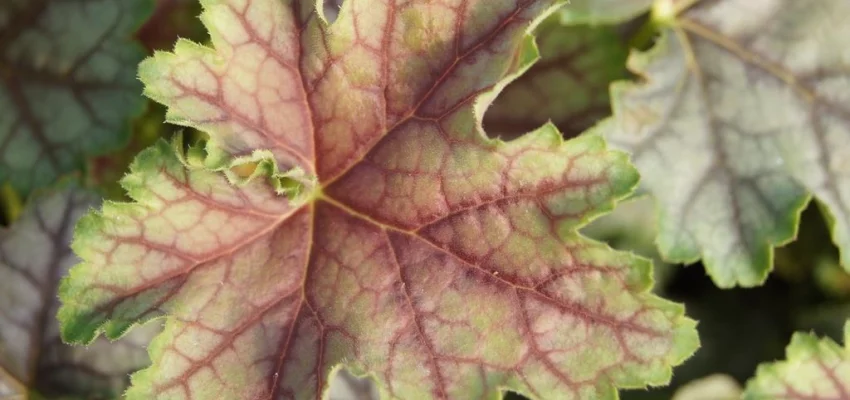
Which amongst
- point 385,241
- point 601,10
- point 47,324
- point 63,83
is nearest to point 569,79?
point 601,10

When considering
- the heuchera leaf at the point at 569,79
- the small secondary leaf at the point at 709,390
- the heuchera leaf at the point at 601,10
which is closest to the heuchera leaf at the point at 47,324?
the heuchera leaf at the point at 569,79

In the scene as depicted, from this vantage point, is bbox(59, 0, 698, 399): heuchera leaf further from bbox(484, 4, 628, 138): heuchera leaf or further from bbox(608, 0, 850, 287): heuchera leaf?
bbox(484, 4, 628, 138): heuchera leaf

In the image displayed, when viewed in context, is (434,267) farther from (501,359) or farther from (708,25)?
(708,25)

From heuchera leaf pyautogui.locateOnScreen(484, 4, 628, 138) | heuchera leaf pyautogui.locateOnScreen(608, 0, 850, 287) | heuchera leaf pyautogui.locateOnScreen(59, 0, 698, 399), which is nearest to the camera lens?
heuchera leaf pyautogui.locateOnScreen(59, 0, 698, 399)

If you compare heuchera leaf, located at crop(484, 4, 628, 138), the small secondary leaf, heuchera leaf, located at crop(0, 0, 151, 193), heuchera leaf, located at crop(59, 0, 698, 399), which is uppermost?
heuchera leaf, located at crop(0, 0, 151, 193)

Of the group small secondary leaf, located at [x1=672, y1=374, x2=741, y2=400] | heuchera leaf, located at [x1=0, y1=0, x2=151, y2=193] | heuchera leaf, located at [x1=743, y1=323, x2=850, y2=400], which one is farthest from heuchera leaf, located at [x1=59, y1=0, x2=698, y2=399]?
small secondary leaf, located at [x1=672, y1=374, x2=741, y2=400]

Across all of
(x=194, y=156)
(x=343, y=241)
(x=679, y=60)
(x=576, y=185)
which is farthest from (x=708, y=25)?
(x=194, y=156)

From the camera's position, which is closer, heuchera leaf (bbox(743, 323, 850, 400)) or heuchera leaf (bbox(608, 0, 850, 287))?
heuchera leaf (bbox(743, 323, 850, 400))

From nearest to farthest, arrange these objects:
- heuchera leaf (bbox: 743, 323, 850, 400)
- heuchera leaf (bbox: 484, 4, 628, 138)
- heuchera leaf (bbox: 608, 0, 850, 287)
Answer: heuchera leaf (bbox: 743, 323, 850, 400), heuchera leaf (bbox: 608, 0, 850, 287), heuchera leaf (bbox: 484, 4, 628, 138)

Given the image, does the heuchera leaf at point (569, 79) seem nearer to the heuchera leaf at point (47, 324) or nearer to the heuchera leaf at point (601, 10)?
the heuchera leaf at point (601, 10)
